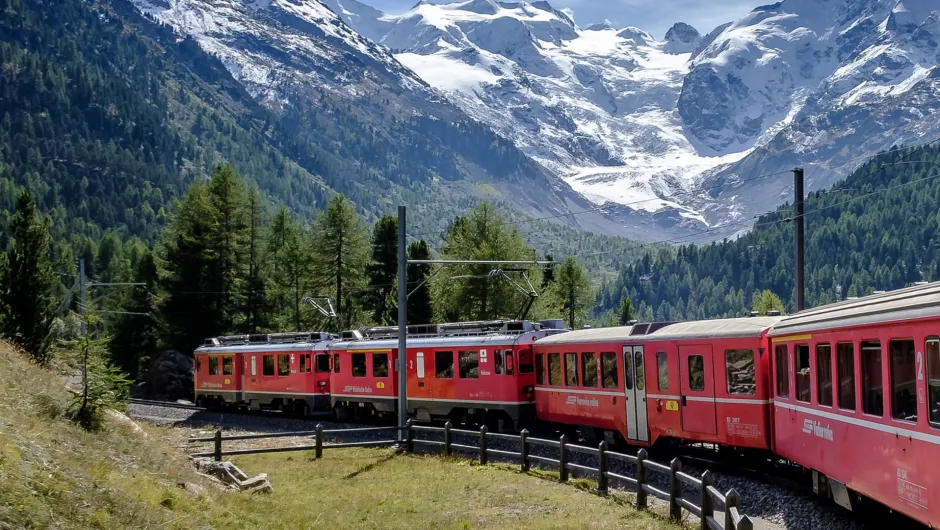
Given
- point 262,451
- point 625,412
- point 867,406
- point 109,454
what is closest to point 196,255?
point 262,451

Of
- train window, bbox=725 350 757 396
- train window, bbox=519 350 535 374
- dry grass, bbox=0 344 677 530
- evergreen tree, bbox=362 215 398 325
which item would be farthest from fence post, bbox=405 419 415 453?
evergreen tree, bbox=362 215 398 325

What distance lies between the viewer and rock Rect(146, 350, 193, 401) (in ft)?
222

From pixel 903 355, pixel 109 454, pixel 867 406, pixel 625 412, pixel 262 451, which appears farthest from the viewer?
pixel 262 451

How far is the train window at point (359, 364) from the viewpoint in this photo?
42188 mm

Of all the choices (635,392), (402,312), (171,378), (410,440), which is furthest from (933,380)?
(171,378)

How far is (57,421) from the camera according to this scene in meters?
18.4

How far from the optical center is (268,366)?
4962 cm

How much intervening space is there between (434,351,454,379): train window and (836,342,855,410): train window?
2173cm

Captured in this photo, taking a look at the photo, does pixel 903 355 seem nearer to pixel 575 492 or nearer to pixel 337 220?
pixel 575 492

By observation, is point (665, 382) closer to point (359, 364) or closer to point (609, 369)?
point (609, 369)

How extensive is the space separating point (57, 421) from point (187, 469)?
343 centimetres

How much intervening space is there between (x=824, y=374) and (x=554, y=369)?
51.7 ft

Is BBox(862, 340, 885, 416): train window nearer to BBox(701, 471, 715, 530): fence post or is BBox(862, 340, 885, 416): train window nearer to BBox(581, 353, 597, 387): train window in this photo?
BBox(701, 471, 715, 530): fence post

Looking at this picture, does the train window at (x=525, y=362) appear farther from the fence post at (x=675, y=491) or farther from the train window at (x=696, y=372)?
the fence post at (x=675, y=491)
